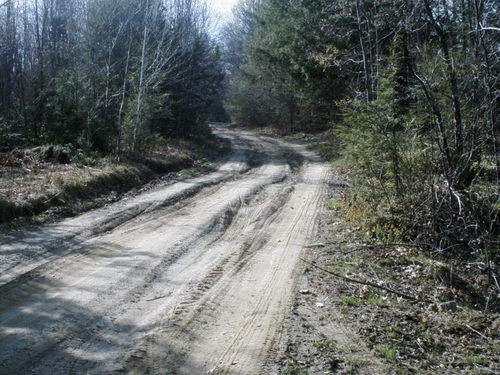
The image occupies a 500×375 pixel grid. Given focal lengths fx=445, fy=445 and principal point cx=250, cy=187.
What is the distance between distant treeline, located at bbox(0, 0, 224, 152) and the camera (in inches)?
677

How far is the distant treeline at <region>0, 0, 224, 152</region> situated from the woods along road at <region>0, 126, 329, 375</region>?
7108 millimetres

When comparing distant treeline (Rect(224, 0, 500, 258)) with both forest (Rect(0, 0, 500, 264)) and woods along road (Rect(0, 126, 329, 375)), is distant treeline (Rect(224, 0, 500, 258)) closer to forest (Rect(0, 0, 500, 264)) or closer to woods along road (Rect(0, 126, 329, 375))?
forest (Rect(0, 0, 500, 264))

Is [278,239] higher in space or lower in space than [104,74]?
lower

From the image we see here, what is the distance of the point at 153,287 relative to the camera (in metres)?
6.18

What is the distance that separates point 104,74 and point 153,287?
1636 cm

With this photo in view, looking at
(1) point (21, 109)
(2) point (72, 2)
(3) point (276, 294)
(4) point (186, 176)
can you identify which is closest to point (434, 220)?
(3) point (276, 294)

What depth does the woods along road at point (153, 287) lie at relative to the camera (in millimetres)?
4438

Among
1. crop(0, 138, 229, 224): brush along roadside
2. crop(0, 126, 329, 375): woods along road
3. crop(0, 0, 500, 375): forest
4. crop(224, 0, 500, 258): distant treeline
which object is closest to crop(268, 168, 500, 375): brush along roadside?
crop(0, 0, 500, 375): forest

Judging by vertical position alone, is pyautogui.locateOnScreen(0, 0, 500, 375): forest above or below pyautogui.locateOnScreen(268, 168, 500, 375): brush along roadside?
above

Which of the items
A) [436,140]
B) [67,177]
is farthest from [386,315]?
[67,177]

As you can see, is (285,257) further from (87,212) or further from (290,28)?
(290,28)

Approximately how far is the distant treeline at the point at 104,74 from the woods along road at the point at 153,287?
7.11 metres

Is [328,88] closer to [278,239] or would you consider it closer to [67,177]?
[67,177]

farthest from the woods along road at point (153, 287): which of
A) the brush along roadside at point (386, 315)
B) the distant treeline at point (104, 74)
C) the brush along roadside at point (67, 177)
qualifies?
the distant treeline at point (104, 74)
